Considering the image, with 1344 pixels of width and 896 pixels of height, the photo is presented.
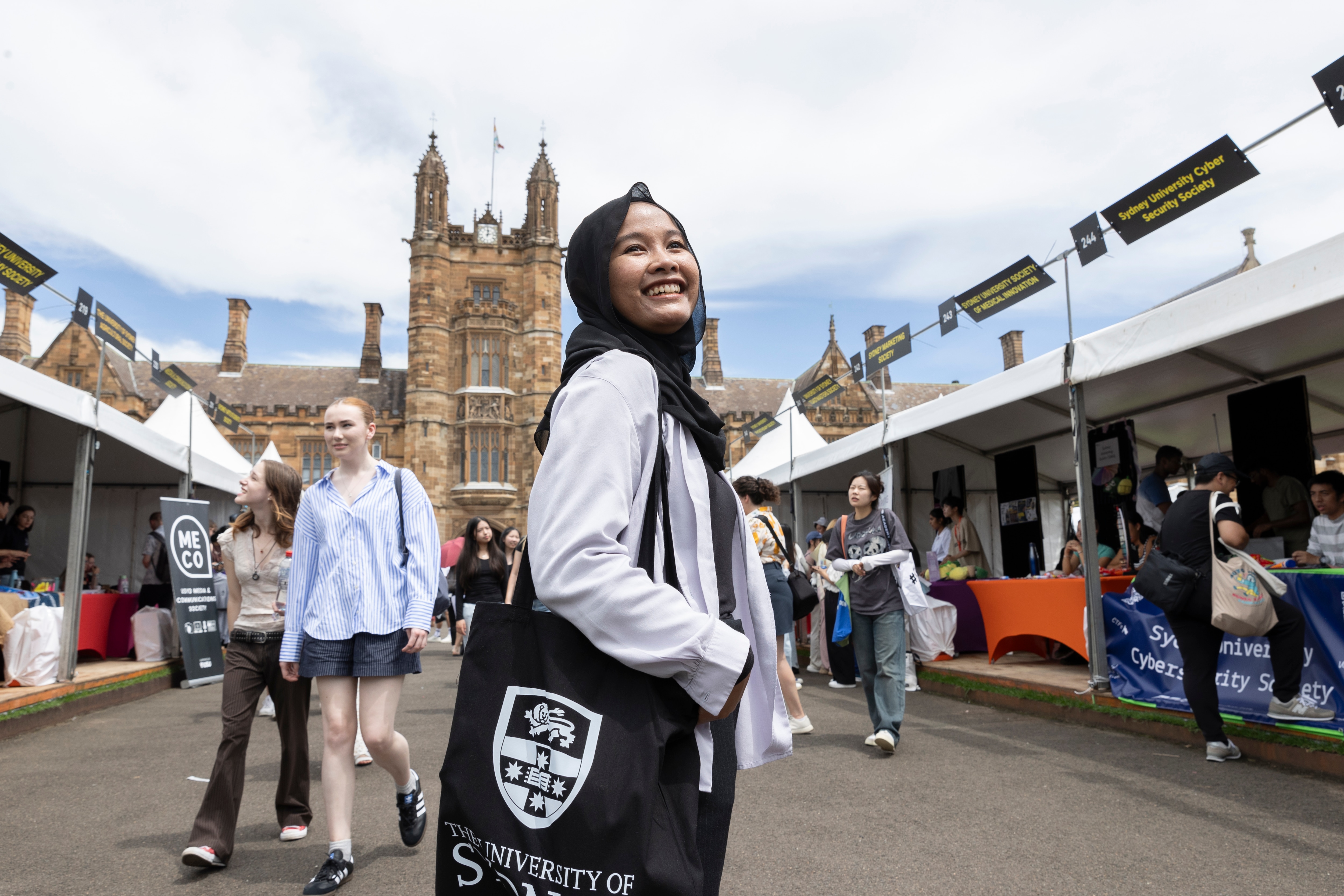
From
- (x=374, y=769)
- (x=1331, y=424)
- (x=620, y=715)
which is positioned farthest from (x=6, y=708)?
(x=1331, y=424)

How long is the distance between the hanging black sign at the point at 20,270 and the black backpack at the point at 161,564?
12.3ft

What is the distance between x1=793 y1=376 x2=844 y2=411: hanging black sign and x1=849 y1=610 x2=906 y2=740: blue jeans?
7068 millimetres

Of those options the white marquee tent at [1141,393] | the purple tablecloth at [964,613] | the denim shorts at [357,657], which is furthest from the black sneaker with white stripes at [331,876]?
the purple tablecloth at [964,613]

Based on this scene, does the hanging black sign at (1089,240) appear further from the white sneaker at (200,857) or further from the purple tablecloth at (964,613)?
the white sneaker at (200,857)

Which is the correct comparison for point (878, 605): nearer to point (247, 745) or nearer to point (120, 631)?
point (247, 745)

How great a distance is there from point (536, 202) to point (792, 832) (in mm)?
42028

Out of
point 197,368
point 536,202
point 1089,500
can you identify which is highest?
point 536,202

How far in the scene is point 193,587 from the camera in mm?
9422

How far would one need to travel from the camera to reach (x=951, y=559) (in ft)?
34.5

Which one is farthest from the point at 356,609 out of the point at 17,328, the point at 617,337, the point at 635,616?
the point at 17,328

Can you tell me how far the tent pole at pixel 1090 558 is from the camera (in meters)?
6.45

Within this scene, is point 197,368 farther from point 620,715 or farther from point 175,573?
point 620,715

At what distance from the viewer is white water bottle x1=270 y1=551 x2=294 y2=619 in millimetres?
3764

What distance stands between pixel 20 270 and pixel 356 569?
5.78 m
